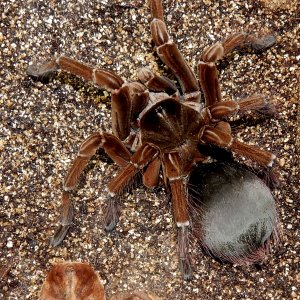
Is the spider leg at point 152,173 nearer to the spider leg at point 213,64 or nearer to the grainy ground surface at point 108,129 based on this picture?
the grainy ground surface at point 108,129

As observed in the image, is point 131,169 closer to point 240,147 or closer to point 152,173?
point 152,173

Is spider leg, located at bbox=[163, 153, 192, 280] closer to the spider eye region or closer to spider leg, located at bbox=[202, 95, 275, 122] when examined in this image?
the spider eye region

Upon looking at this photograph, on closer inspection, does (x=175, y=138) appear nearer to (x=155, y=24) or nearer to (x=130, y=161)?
(x=130, y=161)

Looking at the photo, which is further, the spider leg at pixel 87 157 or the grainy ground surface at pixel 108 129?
the grainy ground surface at pixel 108 129

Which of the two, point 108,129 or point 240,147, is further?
point 108,129

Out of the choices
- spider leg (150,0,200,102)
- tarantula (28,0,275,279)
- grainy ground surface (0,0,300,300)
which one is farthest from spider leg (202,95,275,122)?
grainy ground surface (0,0,300,300)

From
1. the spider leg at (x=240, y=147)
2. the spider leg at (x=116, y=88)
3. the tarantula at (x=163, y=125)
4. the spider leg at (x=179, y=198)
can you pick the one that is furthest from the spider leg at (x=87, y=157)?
the spider leg at (x=240, y=147)

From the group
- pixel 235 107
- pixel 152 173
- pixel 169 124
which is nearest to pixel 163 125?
pixel 169 124

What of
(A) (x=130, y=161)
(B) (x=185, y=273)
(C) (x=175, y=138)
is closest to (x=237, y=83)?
(C) (x=175, y=138)
